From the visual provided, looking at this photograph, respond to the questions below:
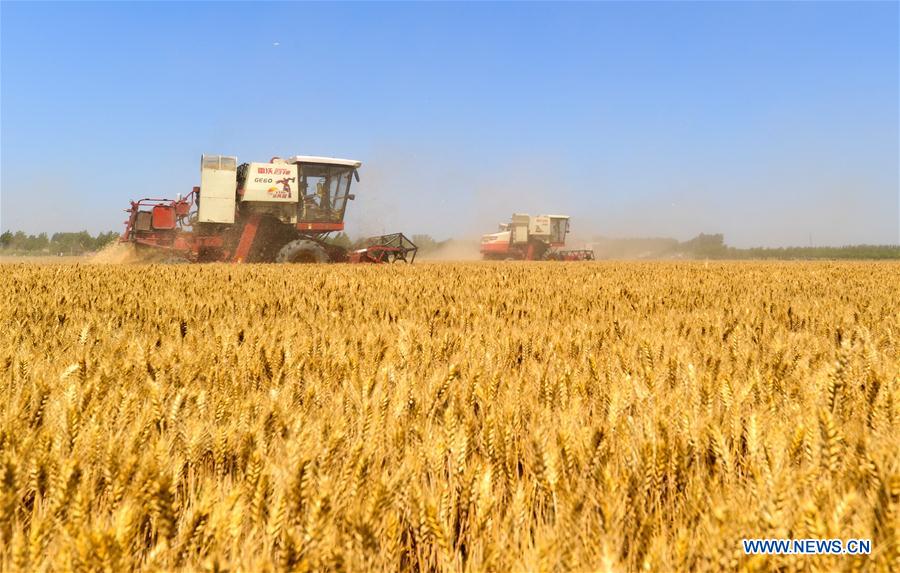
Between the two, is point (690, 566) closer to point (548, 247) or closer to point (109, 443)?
point (109, 443)

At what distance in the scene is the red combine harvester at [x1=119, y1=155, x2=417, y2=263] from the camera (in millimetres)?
15453

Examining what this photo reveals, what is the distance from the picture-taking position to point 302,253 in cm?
1544

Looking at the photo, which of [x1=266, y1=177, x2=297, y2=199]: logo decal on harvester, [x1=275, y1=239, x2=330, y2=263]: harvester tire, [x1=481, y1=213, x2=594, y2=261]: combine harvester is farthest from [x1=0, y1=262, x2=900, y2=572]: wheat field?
[x1=481, y1=213, x2=594, y2=261]: combine harvester

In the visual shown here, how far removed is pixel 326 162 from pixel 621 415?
15776 millimetres

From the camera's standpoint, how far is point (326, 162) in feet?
53.8

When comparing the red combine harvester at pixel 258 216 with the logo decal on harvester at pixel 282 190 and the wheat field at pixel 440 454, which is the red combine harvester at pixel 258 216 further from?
the wheat field at pixel 440 454

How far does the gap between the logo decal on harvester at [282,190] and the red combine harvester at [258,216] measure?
0.09ft

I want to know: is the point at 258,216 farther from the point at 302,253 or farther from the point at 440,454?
the point at 440,454

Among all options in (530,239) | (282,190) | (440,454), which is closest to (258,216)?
(282,190)

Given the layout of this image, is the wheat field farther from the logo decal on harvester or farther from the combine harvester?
the combine harvester

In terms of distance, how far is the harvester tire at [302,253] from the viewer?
1503 cm

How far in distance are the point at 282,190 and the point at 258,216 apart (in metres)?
0.99

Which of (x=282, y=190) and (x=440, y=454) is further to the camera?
(x=282, y=190)

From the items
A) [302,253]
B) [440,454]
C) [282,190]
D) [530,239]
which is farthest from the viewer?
[530,239]
